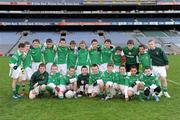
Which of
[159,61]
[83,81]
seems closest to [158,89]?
[159,61]

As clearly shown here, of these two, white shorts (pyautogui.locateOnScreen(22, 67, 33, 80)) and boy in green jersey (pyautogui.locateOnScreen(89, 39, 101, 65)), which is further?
boy in green jersey (pyautogui.locateOnScreen(89, 39, 101, 65))

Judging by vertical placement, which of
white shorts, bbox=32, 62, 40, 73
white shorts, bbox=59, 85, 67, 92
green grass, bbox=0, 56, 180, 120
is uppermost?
white shorts, bbox=32, 62, 40, 73

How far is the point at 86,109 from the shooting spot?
383 inches

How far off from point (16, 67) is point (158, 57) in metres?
4.14

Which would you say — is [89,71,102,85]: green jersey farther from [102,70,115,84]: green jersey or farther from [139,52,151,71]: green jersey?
[139,52,151,71]: green jersey

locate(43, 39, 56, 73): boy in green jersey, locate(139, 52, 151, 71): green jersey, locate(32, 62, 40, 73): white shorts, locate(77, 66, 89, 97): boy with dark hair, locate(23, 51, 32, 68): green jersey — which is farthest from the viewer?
locate(32, 62, 40, 73): white shorts

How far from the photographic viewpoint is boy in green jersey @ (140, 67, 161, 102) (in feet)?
36.0

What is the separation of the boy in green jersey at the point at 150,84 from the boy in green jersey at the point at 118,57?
1091 mm

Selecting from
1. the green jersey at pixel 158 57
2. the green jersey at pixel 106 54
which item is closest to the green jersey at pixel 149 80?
the green jersey at pixel 158 57

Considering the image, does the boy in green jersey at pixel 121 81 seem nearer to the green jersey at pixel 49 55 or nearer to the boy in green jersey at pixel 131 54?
the boy in green jersey at pixel 131 54

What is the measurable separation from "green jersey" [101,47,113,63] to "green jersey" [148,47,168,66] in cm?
125

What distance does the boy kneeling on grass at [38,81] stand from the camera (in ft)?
36.3

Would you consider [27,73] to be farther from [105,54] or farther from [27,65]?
[105,54]

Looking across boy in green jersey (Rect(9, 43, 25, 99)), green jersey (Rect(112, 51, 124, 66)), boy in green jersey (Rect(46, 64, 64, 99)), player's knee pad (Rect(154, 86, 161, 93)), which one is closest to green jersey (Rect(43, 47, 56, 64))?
boy in green jersey (Rect(9, 43, 25, 99))
